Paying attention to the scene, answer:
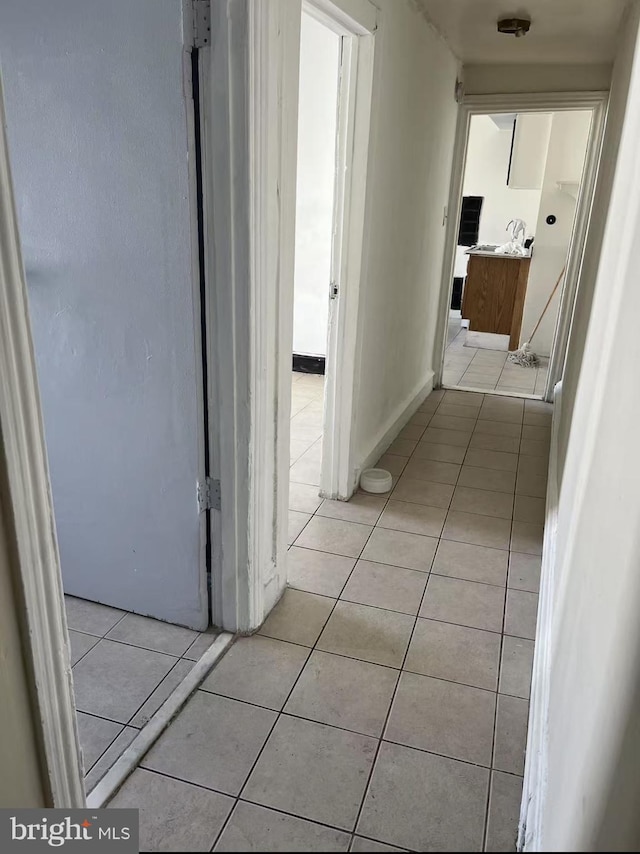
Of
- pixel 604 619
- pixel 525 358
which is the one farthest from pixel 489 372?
pixel 604 619

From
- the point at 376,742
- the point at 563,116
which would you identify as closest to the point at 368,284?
the point at 376,742

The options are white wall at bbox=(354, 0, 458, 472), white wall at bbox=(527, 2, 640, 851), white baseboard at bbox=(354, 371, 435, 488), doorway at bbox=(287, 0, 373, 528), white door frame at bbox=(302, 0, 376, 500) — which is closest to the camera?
white wall at bbox=(527, 2, 640, 851)

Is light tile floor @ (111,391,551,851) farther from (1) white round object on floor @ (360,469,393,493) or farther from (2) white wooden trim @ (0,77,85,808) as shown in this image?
(2) white wooden trim @ (0,77,85,808)

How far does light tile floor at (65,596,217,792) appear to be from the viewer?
1556 millimetres

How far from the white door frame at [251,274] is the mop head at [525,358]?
381 cm

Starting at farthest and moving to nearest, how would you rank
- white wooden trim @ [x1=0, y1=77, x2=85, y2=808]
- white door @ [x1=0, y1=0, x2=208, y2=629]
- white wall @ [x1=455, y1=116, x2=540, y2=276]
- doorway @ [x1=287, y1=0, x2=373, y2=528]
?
white wall @ [x1=455, y1=116, x2=540, y2=276]
doorway @ [x1=287, y1=0, x2=373, y2=528]
white door @ [x1=0, y1=0, x2=208, y2=629]
white wooden trim @ [x1=0, y1=77, x2=85, y2=808]

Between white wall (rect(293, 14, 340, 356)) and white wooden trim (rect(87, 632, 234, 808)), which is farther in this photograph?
white wall (rect(293, 14, 340, 356))

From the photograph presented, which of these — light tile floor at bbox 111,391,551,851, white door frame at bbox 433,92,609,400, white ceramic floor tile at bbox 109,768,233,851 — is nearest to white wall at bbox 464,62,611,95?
white door frame at bbox 433,92,609,400

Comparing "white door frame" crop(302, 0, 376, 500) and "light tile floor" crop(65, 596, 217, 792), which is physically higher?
"white door frame" crop(302, 0, 376, 500)

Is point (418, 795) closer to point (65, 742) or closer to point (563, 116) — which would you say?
point (65, 742)

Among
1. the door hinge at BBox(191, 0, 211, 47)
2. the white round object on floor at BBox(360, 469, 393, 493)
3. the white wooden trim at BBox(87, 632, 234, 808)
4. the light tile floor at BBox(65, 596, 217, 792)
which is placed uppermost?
the door hinge at BBox(191, 0, 211, 47)

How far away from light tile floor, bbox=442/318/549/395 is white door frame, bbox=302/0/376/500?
7.48ft

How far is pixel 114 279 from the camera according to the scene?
1669 mm

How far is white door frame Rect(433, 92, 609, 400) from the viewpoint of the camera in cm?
386
